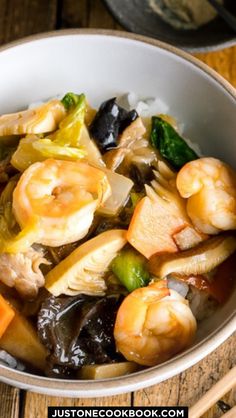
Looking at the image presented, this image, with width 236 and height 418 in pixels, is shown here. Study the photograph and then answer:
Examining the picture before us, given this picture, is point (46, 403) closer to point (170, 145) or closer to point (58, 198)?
point (58, 198)

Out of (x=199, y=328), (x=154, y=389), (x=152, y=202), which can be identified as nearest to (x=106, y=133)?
(x=152, y=202)

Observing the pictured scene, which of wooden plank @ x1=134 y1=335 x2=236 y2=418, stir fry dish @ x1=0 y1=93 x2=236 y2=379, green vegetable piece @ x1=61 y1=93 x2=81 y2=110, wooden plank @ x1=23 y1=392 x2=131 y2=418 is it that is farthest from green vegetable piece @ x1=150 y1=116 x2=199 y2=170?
wooden plank @ x1=23 y1=392 x2=131 y2=418

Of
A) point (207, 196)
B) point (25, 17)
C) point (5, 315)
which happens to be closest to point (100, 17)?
point (25, 17)

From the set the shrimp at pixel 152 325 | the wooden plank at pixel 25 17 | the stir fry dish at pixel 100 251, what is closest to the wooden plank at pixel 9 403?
the stir fry dish at pixel 100 251

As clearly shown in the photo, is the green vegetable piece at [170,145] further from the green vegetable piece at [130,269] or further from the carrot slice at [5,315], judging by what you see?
the carrot slice at [5,315]

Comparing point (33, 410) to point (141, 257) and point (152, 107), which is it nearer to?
point (141, 257)

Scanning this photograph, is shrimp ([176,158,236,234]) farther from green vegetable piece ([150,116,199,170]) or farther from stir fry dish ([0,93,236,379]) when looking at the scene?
green vegetable piece ([150,116,199,170])
